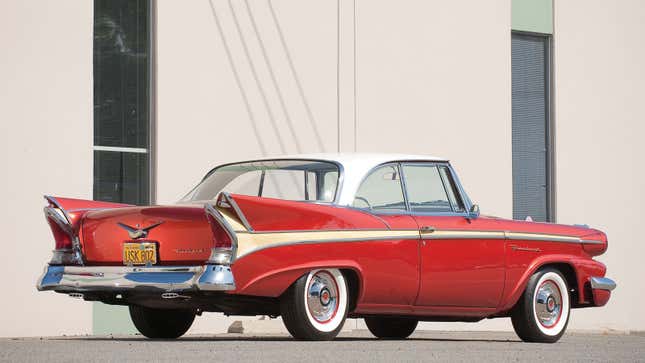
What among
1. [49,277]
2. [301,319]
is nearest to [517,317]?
[301,319]

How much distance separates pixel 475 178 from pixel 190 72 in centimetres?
502

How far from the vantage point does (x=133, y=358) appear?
27.5 feet

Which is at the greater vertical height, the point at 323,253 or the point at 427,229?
the point at 427,229

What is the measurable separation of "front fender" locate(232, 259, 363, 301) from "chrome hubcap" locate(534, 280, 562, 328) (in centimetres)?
249

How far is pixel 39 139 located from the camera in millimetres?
15172

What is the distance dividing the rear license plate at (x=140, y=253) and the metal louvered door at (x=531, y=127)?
37.4 ft

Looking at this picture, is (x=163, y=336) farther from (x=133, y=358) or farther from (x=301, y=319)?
(x=133, y=358)

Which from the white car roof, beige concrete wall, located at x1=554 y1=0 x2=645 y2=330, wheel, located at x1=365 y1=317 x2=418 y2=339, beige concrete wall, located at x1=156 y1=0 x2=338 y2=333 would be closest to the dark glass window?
beige concrete wall, located at x1=156 y1=0 x2=338 y2=333

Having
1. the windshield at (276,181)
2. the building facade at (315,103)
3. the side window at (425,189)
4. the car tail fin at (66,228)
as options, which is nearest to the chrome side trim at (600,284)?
the side window at (425,189)

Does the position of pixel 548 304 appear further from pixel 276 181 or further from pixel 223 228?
pixel 223 228

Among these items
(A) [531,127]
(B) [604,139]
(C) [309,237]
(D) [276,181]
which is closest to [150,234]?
(C) [309,237]

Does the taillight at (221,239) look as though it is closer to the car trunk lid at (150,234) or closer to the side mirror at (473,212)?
the car trunk lid at (150,234)

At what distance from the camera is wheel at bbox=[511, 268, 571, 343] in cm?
1164

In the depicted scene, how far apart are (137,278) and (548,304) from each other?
3.89 metres
